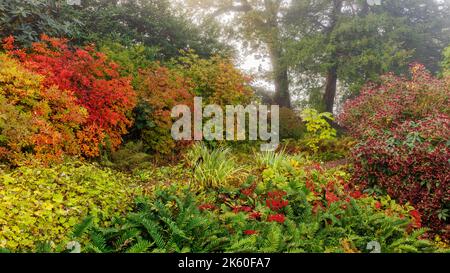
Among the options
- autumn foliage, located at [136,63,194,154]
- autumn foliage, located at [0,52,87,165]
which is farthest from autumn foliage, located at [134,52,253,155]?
autumn foliage, located at [0,52,87,165]

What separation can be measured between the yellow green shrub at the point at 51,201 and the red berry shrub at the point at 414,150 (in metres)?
4.17

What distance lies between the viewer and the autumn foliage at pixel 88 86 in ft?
25.1

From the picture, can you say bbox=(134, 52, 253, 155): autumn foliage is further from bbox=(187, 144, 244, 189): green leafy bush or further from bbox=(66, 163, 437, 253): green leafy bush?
bbox=(66, 163, 437, 253): green leafy bush

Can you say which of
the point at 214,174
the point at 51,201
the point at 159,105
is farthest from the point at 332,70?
the point at 51,201

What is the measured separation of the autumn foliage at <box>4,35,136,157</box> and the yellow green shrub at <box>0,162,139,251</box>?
1.52 meters

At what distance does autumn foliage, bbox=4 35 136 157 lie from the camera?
764 cm

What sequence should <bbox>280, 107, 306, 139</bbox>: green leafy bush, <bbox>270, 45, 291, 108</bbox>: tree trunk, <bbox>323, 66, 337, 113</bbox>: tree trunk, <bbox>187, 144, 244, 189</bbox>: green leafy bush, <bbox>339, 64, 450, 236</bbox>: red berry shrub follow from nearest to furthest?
<bbox>339, 64, 450, 236</bbox>: red berry shrub → <bbox>187, 144, 244, 189</bbox>: green leafy bush → <bbox>280, 107, 306, 139</bbox>: green leafy bush → <bbox>270, 45, 291, 108</bbox>: tree trunk → <bbox>323, 66, 337, 113</bbox>: tree trunk

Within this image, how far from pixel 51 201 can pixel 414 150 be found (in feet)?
18.3

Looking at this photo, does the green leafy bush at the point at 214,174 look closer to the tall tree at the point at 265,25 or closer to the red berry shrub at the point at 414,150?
the red berry shrub at the point at 414,150

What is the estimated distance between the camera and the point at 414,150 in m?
6.80

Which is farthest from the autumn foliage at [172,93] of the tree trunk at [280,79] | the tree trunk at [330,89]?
the tree trunk at [330,89]

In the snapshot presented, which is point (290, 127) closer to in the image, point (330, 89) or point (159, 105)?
point (330, 89)

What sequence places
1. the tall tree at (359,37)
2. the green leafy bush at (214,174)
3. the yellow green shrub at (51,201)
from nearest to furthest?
the yellow green shrub at (51,201)
the green leafy bush at (214,174)
the tall tree at (359,37)

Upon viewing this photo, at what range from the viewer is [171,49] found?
14.9 meters
